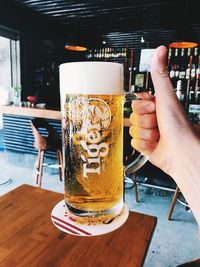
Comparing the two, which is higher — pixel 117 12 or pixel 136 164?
pixel 117 12

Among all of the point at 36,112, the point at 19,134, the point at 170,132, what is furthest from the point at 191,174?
the point at 19,134

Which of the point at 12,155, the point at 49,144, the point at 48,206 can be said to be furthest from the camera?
the point at 12,155

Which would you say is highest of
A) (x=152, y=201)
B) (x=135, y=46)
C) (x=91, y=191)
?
(x=135, y=46)

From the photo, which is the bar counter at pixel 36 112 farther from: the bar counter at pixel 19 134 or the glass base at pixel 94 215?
the glass base at pixel 94 215

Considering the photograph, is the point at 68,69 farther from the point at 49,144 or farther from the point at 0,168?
the point at 0,168

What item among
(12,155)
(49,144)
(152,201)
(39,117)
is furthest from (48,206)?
(12,155)

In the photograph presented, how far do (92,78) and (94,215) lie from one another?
38 centimetres

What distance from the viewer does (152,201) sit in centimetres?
340

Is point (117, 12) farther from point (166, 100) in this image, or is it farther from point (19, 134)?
point (166, 100)

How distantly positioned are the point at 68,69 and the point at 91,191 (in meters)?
0.34

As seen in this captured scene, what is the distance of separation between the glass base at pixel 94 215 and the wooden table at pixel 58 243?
0.15 feet

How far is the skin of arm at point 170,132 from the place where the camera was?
583mm

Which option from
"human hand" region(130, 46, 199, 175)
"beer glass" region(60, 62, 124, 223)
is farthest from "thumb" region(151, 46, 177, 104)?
"beer glass" region(60, 62, 124, 223)

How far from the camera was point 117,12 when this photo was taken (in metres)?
5.22
